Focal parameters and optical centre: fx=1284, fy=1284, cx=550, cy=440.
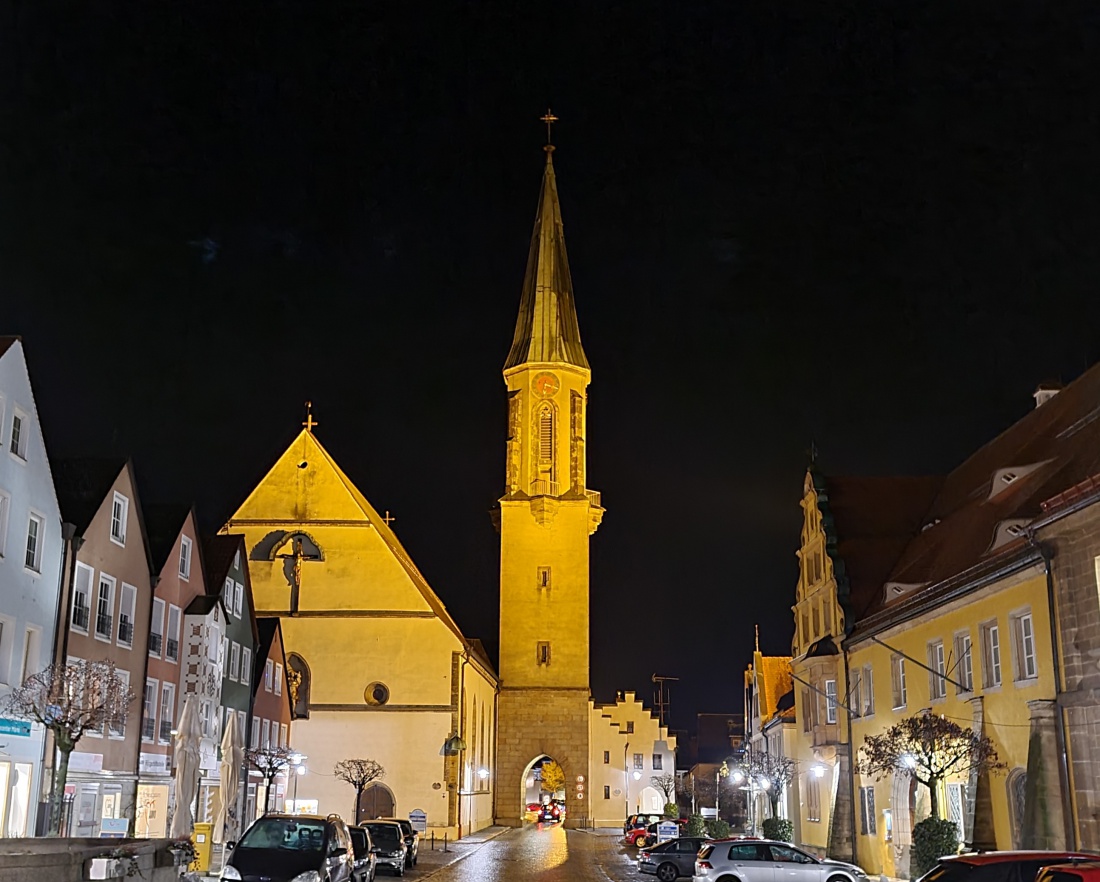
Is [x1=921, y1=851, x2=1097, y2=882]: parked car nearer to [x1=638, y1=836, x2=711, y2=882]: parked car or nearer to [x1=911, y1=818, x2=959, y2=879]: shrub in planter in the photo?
[x1=911, y1=818, x2=959, y2=879]: shrub in planter

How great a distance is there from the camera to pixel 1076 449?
2819cm

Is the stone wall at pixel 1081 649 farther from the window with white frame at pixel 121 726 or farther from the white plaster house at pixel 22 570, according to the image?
the white plaster house at pixel 22 570

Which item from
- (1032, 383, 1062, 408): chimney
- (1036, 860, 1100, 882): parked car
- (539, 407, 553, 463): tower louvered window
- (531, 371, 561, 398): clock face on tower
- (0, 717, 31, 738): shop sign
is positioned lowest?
(1036, 860, 1100, 882): parked car

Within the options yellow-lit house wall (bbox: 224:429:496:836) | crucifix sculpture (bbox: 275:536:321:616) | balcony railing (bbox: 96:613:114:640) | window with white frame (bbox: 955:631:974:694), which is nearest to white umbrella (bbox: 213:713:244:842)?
balcony railing (bbox: 96:613:114:640)

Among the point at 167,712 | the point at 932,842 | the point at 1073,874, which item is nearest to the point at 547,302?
the point at 167,712

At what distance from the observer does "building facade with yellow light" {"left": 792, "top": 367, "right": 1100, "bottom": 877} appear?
2292 cm

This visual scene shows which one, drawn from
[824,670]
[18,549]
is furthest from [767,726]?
[18,549]

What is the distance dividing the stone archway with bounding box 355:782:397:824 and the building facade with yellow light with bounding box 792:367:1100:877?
2068 cm

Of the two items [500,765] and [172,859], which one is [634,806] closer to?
[500,765]

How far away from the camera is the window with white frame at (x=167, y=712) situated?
120 ft

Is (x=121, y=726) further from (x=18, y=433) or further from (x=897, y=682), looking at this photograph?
(x=897, y=682)

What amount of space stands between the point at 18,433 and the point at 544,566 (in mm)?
43213

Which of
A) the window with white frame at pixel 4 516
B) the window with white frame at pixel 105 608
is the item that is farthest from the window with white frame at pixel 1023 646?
the window with white frame at pixel 105 608

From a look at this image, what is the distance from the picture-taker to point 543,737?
2719 inches
